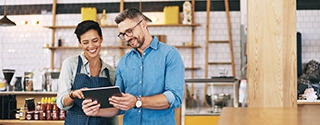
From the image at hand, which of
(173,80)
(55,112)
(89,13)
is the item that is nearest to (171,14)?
(89,13)

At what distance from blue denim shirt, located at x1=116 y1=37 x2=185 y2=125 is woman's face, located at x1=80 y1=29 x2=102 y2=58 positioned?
414 mm

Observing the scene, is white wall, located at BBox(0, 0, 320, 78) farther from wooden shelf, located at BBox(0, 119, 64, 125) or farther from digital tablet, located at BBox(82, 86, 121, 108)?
digital tablet, located at BBox(82, 86, 121, 108)

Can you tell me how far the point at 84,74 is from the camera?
2969mm

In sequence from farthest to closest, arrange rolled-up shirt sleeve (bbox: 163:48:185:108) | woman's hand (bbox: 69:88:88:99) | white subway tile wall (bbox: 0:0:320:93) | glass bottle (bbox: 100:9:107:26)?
glass bottle (bbox: 100:9:107:26), white subway tile wall (bbox: 0:0:320:93), woman's hand (bbox: 69:88:88:99), rolled-up shirt sleeve (bbox: 163:48:185:108)

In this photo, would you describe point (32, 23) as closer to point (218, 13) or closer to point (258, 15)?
point (218, 13)

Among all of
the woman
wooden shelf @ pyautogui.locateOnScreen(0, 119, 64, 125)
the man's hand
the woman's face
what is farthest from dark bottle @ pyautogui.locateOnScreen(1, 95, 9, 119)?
the man's hand

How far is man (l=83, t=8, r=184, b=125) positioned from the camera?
2549 millimetres

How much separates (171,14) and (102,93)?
6358mm

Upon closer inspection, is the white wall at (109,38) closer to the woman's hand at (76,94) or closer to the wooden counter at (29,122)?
the wooden counter at (29,122)

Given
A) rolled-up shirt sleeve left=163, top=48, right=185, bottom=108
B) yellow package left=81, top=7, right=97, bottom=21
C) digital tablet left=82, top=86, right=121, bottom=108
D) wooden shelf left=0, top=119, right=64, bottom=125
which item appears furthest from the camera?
yellow package left=81, top=7, right=97, bottom=21

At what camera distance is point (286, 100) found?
10.8 ft

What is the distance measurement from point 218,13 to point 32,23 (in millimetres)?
3990

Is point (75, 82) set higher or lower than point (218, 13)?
lower

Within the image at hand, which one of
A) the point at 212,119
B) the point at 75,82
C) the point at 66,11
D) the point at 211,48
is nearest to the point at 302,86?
the point at 212,119
